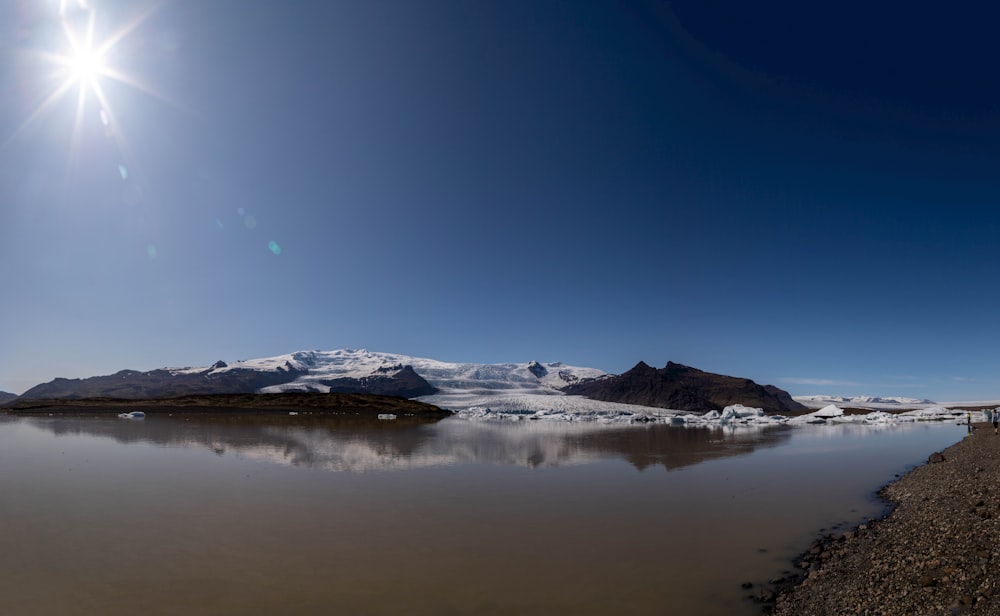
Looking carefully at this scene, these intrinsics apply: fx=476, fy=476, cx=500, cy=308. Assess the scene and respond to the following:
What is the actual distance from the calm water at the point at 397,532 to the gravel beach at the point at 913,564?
40.0 inches

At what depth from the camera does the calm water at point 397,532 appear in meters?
8.90

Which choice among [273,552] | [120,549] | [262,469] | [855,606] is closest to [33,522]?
[120,549]

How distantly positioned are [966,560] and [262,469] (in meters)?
24.2

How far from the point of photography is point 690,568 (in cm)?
1052

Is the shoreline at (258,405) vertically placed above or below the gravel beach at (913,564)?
below

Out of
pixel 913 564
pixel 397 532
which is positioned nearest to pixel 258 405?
pixel 397 532

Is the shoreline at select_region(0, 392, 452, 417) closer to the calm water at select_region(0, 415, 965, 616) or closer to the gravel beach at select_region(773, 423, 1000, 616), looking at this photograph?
the calm water at select_region(0, 415, 965, 616)

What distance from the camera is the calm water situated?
350 inches

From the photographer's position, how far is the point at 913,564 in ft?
30.6

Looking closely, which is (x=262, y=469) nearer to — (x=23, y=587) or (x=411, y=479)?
(x=411, y=479)

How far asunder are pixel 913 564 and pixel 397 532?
1145 cm

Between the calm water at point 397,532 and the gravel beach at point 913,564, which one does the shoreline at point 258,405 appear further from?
the gravel beach at point 913,564

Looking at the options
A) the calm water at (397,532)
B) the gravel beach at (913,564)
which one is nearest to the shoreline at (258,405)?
the calm water at (397,532)

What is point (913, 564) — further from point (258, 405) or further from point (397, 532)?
point (258, 405)
